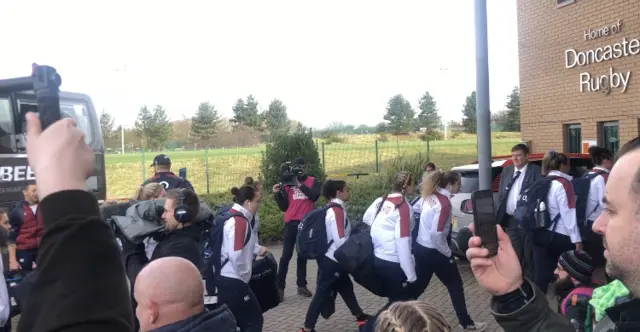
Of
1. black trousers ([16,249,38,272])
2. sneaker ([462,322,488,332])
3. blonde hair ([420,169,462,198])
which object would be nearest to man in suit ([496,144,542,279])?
sneaker ([462,322,488,332])

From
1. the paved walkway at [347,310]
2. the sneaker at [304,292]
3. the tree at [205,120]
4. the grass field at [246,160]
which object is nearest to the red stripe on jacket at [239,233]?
the paved walkway at [347,310]

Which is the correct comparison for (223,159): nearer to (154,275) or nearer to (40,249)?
(154,275)

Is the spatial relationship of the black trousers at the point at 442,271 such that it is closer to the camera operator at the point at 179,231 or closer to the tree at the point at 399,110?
the camera operator at the point at 179,231

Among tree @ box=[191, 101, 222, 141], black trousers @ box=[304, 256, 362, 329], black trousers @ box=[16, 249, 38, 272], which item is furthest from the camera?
tree @ box=[191, 101, 222, 141]

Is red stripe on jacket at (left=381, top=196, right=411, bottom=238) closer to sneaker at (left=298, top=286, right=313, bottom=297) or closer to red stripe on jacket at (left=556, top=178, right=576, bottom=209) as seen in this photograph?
red stripe on jacket at (left=556, top=178, right=576, bottom=209)

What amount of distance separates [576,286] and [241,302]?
2684 mm

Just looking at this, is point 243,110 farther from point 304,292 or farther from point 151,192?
point 151,192

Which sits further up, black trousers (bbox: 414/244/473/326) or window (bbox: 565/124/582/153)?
window (bbox: 565/124/582/153)

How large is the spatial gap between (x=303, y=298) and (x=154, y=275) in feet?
18.7

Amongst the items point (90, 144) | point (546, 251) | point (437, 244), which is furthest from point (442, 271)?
point (90, 144)

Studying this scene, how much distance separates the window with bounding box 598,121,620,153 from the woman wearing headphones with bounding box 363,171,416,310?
769cm

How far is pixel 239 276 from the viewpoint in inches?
204

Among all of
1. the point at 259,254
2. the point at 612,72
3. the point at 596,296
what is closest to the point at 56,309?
the point at 596,296

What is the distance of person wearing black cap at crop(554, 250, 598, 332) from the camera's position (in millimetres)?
3330
